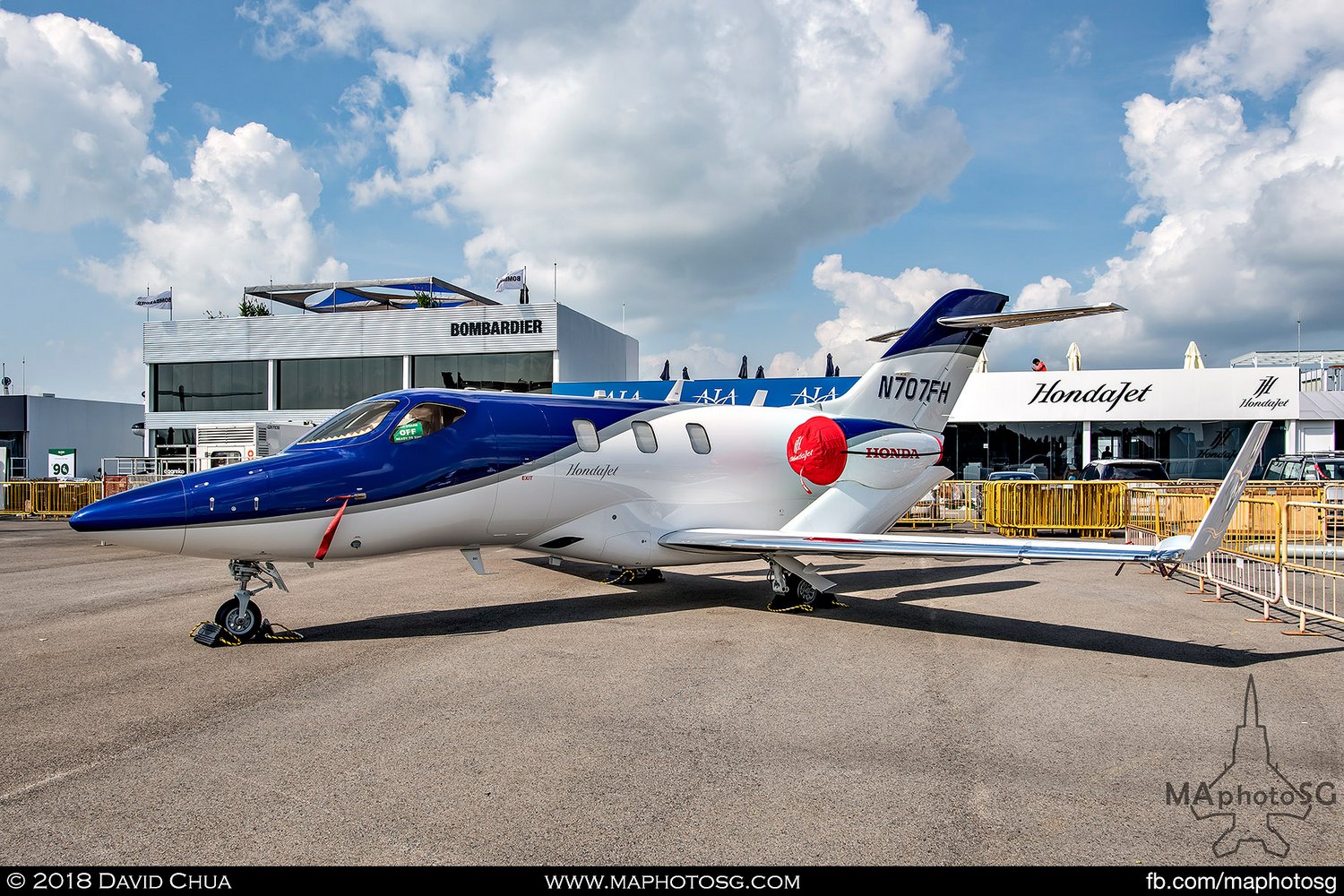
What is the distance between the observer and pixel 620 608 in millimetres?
10773

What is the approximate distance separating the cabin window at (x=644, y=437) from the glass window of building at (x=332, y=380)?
90.0 ft

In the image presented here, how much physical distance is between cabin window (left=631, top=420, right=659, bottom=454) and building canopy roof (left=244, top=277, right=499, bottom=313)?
33.2 m

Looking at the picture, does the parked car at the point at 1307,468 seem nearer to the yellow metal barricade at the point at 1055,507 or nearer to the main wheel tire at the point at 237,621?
the yellow metal barricade at the point at 1055,507

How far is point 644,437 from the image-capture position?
11.0 meters

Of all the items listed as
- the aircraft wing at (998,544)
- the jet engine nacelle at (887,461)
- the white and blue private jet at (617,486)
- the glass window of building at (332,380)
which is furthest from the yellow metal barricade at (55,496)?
the jet engine nacelle at (887,461)

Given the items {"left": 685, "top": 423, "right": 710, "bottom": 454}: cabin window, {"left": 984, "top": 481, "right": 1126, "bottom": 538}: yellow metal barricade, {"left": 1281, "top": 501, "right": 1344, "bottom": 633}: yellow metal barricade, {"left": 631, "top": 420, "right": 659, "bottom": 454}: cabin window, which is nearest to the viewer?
{"left": 1281, "top": 501, "right": 1344, "bottom": 633}: yellow metal barricade

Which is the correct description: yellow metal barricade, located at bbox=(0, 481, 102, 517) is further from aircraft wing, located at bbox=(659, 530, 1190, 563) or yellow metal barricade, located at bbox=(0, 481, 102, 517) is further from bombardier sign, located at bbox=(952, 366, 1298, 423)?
bombardier sign, located at bbox=(952, 366, 1298, 423)

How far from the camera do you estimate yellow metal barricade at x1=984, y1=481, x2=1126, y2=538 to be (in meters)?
20.7

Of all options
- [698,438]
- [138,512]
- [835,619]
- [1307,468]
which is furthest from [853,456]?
[1307,468]

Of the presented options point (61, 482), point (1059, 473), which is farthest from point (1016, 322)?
point (61, 482)

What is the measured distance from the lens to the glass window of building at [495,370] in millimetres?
35438

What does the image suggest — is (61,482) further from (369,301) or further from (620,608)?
(620,608)

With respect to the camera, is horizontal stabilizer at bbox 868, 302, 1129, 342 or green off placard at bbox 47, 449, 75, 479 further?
green off placard at bbox 47, 449, 75, 479

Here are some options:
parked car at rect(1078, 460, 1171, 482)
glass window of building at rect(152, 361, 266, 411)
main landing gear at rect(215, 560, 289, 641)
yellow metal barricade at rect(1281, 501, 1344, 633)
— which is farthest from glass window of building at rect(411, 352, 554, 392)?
yellow metal barricade at rect(1281, 501, 1344, 633)
